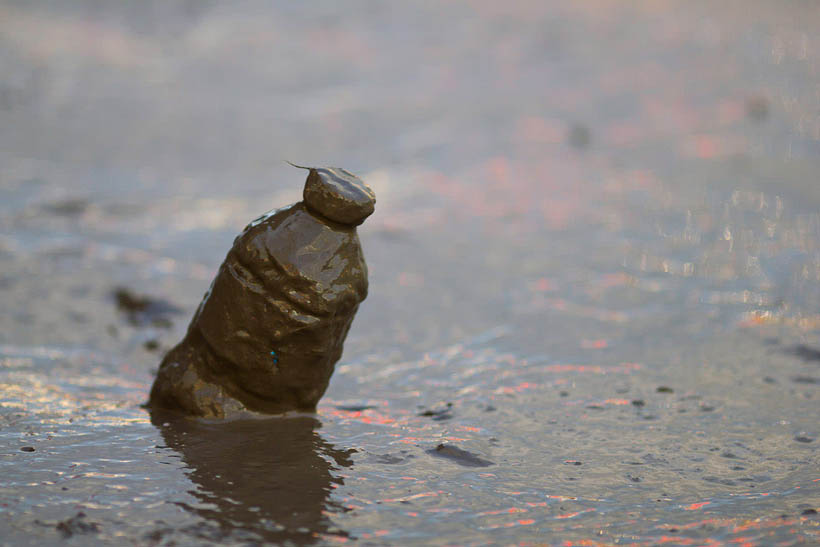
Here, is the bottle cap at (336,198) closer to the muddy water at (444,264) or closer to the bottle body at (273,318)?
the bottle body at (273,318)

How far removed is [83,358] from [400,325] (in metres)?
1.70

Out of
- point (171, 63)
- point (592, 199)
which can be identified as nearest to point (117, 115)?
point (171, 63)

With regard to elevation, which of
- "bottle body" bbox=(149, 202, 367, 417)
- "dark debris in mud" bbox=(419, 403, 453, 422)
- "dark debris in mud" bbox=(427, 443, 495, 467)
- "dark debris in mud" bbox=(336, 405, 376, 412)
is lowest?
"dark debris in mud" bbox=(427, 443, 495, 467)

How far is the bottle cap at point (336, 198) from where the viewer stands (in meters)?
3.16

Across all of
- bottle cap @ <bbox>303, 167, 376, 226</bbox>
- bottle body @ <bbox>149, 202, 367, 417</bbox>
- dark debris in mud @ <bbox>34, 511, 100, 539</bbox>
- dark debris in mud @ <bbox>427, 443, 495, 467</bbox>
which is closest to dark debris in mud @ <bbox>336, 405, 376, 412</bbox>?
bottle body @ <bbox>149, 202, 367, 417</bbox>

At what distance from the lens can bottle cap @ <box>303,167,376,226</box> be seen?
3.16 m

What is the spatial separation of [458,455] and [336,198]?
994 millimetres

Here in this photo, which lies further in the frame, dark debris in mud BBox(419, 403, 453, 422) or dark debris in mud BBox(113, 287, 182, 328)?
dark debris in mud BBox(113, 287, 182, 328)

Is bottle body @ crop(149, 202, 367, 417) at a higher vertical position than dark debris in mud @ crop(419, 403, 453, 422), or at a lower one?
higher

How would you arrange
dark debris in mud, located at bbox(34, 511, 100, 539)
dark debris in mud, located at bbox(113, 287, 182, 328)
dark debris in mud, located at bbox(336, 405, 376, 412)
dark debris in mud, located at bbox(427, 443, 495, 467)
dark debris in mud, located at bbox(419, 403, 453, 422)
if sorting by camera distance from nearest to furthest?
dark debris in mud, located at bbox(34, 511, 100, 539) → dark debris in mud, located at bbox(427, 443, 495, 467) → dark debris in mud, located at bbox(419, 403, 453, 422) → dark debris in mud, located at bbox(336, 405, 376, 412) → dark debris in mud, located at bbox(113, 287, 182, 328)

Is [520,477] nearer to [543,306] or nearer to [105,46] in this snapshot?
[543,306]

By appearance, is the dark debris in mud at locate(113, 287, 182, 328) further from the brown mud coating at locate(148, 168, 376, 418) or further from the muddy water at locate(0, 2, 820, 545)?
the brown mud coating at locate(148, 168, 376, 418)

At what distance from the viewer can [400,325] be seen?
5.16m

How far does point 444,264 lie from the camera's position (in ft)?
20.4
